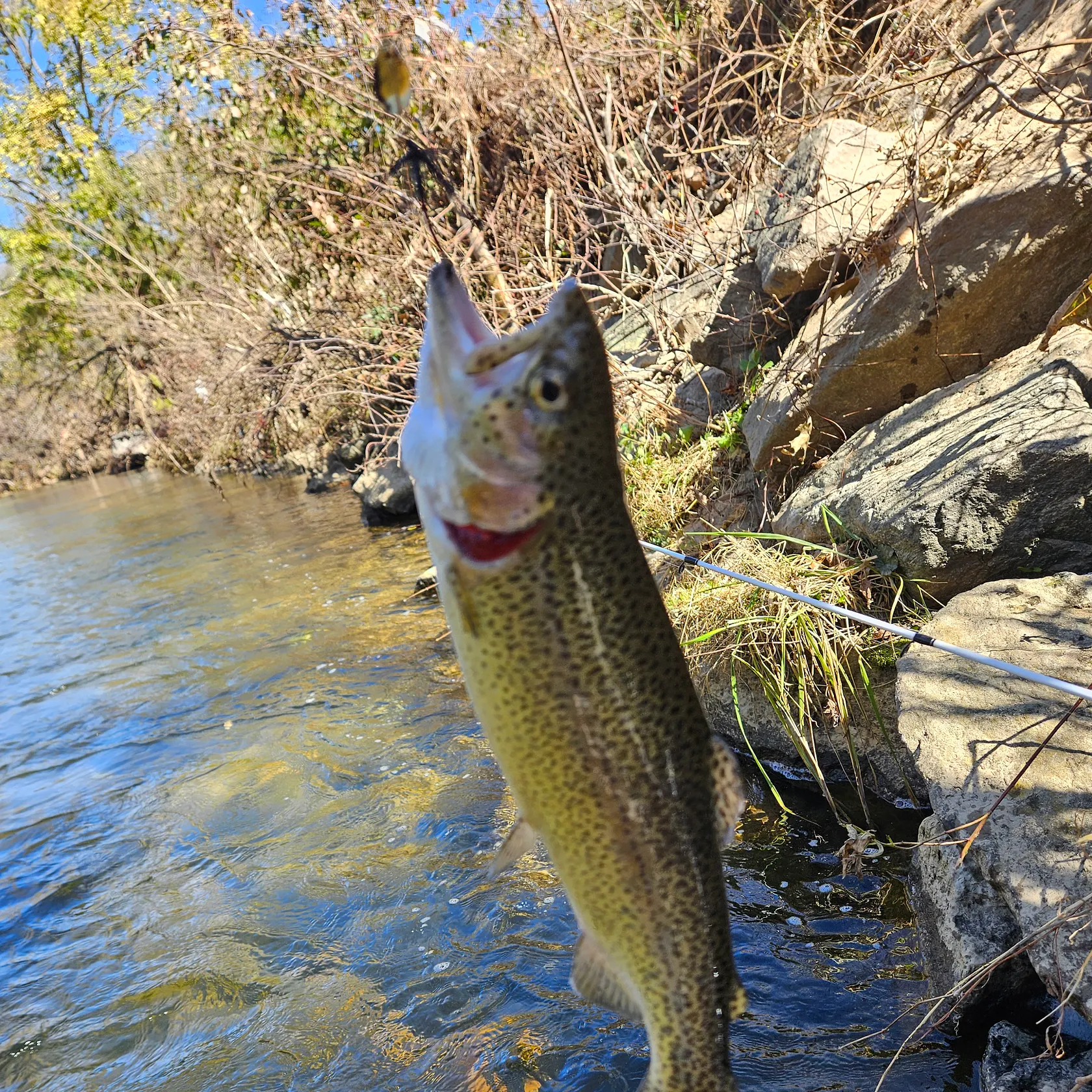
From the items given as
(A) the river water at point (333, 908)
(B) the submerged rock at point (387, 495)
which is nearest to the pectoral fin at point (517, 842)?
(A) the river water at point (333, 908)

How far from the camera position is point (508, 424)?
1743 millimetres

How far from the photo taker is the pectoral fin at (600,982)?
1944 millimetres

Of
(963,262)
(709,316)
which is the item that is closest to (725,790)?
(963,262)

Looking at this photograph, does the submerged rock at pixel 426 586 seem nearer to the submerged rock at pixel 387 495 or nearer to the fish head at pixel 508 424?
the submerged rock at pixel 387 495

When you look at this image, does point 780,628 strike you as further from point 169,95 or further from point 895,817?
point 169,95

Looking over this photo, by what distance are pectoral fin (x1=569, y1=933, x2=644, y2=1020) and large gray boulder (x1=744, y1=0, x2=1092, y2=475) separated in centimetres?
535

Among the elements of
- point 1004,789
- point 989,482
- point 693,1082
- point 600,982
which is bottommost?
point 1004,789

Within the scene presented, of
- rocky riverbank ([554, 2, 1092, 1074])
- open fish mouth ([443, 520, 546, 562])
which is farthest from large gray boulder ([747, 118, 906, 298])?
open fish mouth ([443, 520, 546, 562])

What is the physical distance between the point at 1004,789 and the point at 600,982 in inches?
92.2

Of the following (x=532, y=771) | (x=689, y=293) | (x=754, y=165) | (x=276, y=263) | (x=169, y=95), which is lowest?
(x=532, y=771)

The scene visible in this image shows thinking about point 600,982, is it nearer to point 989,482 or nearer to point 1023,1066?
point 1023,1066

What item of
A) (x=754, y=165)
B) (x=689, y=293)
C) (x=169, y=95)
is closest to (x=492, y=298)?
(x=689, y=293)

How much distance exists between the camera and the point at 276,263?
1680 centimetres

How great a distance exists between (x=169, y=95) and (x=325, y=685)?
35.4 feet
